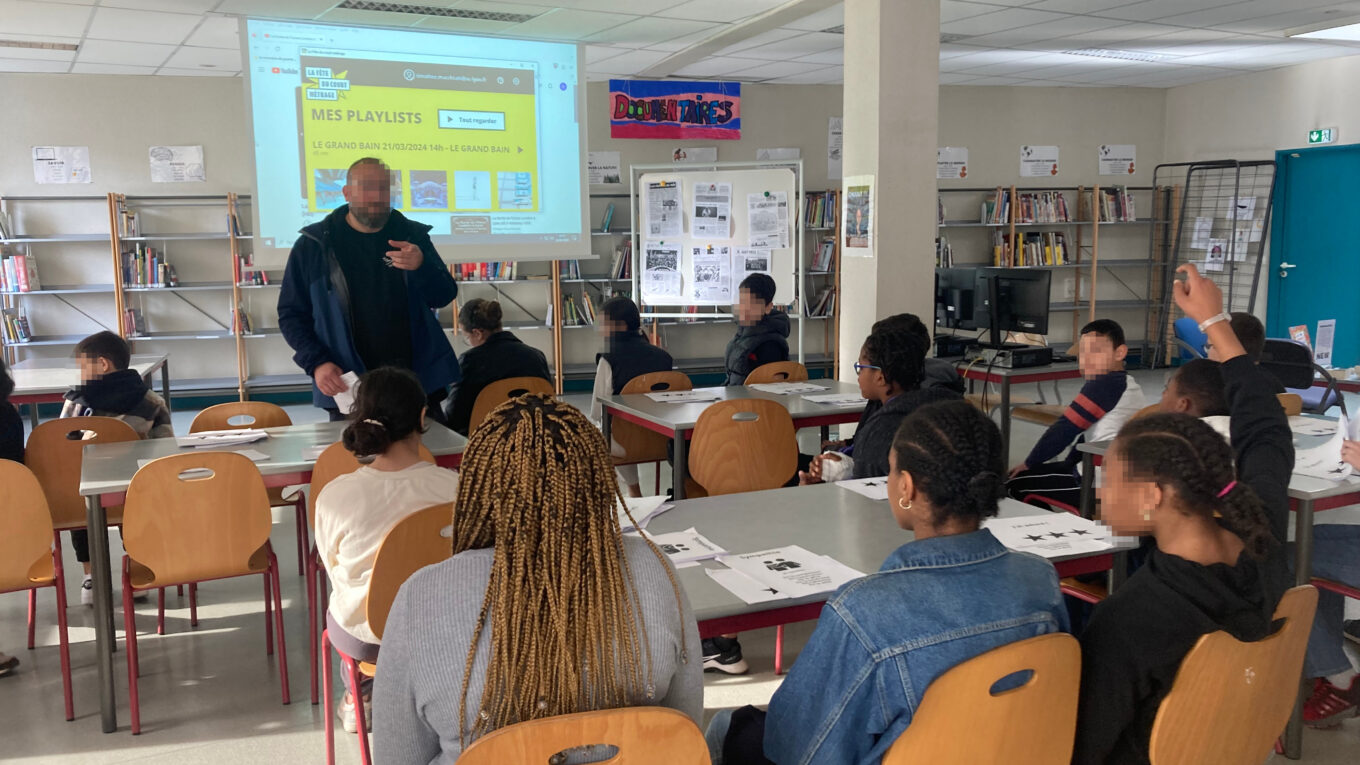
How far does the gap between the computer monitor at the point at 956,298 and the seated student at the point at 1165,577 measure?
14.1 ft

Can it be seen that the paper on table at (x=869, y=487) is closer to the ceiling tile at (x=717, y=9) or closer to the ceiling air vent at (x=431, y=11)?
the ceiling tile at (x=717, y=9)

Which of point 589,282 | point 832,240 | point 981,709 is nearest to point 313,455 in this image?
point 981,709

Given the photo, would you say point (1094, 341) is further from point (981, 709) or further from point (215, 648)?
point (215, 648)

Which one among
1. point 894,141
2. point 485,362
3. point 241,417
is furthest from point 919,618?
point 894,141

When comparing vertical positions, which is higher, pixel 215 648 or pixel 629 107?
pixel 629 107

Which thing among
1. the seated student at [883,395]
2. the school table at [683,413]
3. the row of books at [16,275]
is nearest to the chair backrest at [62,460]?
the school table at [683,413]

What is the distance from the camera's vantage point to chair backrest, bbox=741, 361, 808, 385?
4801mm

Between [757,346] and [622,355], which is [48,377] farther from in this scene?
[757,346]

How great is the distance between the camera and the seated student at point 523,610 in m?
1.24

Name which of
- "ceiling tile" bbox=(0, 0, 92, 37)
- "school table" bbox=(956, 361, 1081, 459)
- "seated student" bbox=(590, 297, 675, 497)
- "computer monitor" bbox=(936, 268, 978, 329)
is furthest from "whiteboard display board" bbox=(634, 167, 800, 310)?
"ceiling tile" bbox=(0, 0, 92, 37)

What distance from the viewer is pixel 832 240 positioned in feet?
29.4

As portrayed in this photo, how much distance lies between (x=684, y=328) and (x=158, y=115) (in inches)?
179

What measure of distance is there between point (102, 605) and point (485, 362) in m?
2.02

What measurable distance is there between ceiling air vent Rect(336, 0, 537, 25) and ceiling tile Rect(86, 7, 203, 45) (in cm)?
91
